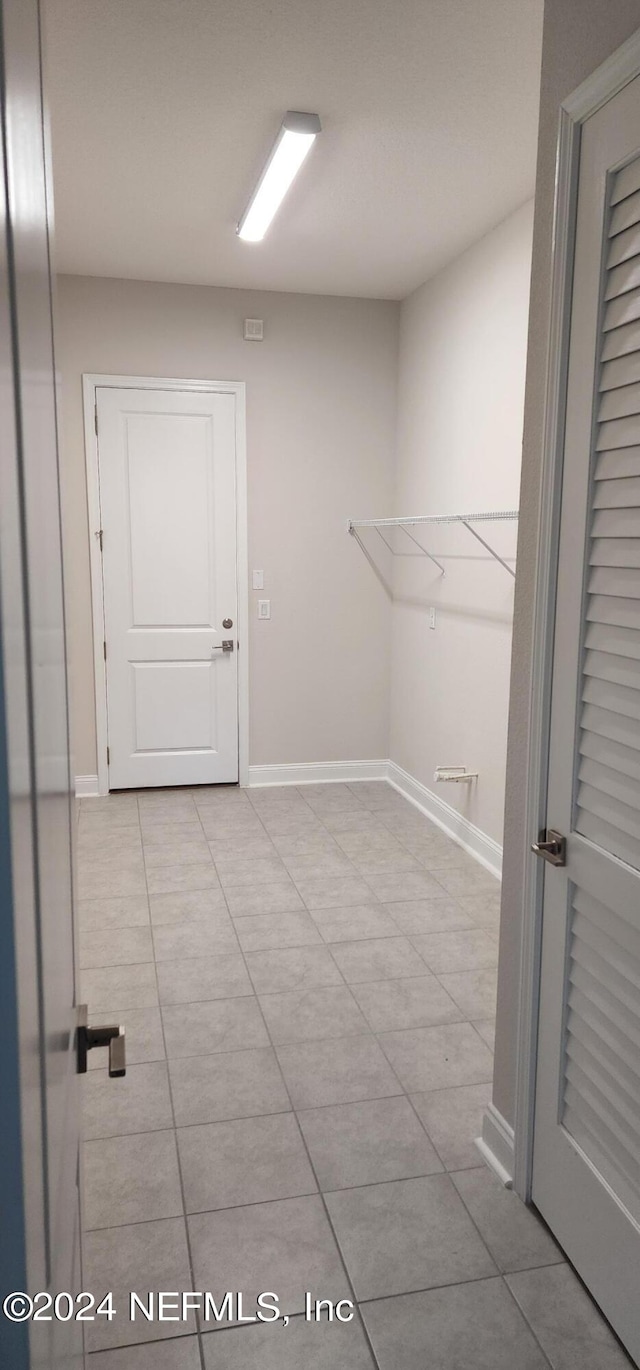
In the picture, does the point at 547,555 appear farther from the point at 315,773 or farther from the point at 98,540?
the point at 315,773

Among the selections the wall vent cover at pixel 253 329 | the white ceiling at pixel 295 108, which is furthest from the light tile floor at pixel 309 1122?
the wall vent cover at pixel 253 329

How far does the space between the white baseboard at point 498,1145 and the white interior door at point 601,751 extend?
215mm

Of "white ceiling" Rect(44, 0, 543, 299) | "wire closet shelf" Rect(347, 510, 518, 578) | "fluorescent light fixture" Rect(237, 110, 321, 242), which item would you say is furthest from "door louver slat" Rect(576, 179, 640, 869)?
"fluorescent light fixture" Rect(237, 110, 321, 242)

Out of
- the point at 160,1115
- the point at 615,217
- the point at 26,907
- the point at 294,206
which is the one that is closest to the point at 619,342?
the point at 615,217

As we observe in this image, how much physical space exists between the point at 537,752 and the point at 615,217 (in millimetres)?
949

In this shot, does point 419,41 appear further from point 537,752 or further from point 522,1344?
point 522,1344

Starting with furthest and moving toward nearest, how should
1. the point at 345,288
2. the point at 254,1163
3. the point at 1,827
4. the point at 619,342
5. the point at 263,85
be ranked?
the point at 345,288, the point at 263,85, the point at 254,1163, the point at 619,342, the point at 1,827

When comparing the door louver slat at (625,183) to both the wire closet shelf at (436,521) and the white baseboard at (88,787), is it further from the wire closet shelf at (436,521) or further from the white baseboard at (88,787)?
the white baseboard at (88,787)

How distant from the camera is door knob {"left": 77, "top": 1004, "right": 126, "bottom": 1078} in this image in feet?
3.10

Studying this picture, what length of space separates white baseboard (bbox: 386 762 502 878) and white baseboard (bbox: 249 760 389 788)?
0.10 metres

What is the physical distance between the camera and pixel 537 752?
175 centimetres

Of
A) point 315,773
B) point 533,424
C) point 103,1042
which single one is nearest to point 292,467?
point 315,773

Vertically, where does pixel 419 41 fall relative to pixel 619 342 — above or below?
above

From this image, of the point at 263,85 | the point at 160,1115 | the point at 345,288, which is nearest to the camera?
the point at 160,1115
